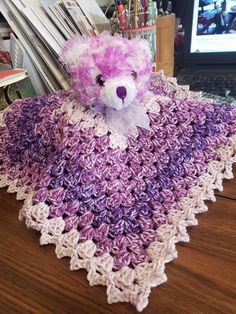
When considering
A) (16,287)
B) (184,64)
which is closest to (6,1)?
(184,64)

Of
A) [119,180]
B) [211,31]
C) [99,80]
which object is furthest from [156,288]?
[211,31]

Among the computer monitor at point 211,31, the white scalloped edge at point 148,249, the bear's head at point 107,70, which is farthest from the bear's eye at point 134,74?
the computer monitor at point 211,31

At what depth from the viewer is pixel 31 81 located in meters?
0.70

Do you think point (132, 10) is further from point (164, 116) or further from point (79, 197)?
point (79, 197)

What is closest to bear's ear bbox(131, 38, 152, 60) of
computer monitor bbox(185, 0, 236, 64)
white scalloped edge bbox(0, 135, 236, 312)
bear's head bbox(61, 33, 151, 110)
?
bear's head bbox(61, 33, 151, 110)

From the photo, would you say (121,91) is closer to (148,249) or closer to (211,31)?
(148,249)

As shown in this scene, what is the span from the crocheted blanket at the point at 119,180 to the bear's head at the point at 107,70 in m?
0.03

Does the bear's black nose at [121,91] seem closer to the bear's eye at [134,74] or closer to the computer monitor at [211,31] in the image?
the bear's eye at [134,74]

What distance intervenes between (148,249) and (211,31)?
2.10ft

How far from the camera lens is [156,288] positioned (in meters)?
0.31

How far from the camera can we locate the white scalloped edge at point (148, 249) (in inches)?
12.0

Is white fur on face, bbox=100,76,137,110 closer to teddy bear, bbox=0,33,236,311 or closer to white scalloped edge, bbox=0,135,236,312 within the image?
teddy bear, bbox=0,33,236,311

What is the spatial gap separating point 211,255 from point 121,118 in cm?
23

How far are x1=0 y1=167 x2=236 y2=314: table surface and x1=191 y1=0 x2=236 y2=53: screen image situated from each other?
0.52 meters
